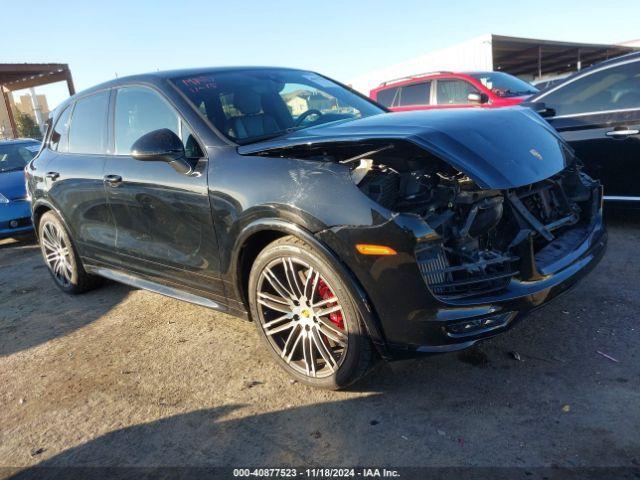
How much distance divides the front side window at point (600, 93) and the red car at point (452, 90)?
266 cm

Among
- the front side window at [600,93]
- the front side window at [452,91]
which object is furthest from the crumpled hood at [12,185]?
the front side window at [600,93]

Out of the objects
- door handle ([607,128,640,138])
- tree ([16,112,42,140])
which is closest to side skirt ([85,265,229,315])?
door handle ([607,128,640,138])

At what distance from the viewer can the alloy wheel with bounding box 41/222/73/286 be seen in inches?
189

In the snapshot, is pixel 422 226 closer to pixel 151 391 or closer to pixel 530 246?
pixel 530 246

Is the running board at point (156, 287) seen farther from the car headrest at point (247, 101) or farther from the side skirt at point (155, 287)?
the car headrest at point (247, 101)

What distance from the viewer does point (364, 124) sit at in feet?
9.70

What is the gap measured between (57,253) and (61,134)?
3.70 ft

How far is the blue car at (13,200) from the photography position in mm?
7457

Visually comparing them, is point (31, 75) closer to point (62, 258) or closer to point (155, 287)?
point (62, 258)

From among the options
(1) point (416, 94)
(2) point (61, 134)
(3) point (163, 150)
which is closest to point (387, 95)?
(1) point (416, 94)

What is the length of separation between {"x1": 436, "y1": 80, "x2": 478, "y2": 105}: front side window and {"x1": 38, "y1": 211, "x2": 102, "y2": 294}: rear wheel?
250 inches

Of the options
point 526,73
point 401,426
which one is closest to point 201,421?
point 401,426

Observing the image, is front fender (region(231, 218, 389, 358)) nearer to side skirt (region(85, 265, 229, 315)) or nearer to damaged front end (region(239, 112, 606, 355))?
damaged front end (region(239, 112, 606, 355))

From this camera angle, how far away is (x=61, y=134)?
469cm
